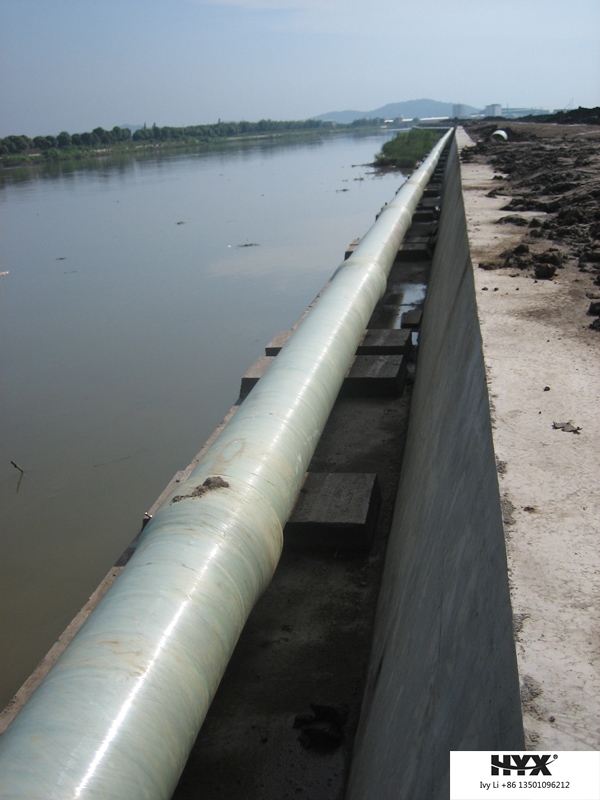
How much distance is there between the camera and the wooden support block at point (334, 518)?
4027 mm

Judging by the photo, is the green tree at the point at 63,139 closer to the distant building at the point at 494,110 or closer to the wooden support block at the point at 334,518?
the wooden support block at the point at 334,518

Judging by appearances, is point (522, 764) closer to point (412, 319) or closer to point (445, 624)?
point (445, 624)

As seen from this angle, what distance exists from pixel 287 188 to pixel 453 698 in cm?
2862

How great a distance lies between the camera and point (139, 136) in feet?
282

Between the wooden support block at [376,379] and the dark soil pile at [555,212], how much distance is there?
1499 mm

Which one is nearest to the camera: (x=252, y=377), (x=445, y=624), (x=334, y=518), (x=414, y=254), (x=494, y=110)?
(x=445, y=624)

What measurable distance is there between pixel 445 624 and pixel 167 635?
95 centimetres

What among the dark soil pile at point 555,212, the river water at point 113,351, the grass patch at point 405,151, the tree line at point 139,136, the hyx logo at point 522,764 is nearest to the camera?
the hyx logo at point 522,764

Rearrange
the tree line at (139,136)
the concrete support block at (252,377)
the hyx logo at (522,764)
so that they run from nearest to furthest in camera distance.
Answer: the hyx logo at (522,764), the concrete support block at (252,377), the tree line at (139,136)

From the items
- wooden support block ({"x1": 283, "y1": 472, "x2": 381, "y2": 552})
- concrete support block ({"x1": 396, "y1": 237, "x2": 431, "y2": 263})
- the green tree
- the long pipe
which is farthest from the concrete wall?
the green tree

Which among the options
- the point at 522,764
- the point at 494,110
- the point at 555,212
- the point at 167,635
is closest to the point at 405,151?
the point at 555,212

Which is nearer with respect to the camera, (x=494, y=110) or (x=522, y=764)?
(x=522, y=764)

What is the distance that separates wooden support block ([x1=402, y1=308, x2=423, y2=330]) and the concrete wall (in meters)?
4.19

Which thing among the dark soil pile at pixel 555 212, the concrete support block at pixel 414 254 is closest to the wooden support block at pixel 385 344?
the dark soil pile at pixel 555 212
